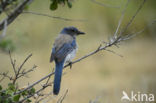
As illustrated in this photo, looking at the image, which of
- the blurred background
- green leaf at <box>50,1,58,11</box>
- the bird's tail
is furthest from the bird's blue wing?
the blurred background

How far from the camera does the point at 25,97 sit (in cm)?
341

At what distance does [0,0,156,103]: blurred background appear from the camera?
883cm

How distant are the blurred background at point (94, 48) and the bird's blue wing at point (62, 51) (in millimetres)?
3336

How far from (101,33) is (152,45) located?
1136 millimetres

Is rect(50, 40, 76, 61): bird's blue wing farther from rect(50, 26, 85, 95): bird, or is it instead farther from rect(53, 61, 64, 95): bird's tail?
rect(53, 61, 64, 95): bird's tail

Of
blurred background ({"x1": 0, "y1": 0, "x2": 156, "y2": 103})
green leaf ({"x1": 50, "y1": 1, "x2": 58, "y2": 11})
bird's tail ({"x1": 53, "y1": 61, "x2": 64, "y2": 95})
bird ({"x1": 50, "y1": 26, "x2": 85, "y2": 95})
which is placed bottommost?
blurred background ({"x1": 0, "y1": 0, "x2": 156, "y2": 103})

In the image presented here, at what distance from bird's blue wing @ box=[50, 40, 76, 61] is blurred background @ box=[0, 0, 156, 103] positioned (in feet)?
10.9

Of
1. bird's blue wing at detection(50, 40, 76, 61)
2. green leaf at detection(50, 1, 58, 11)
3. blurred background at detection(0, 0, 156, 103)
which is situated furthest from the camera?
blurred background at detection(0, 0, 156, 103)

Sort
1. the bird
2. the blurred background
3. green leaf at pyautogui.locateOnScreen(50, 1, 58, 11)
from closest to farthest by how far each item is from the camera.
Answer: green leaf at pyautogui.locateOnScreen(50, 1, 58, 11)
the bird
the blurred background

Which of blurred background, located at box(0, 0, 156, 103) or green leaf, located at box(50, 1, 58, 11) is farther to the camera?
blurred background, located at box(0, 0, 156, 103)

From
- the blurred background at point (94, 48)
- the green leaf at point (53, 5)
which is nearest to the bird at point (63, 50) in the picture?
the green leaf at point (53, 5)

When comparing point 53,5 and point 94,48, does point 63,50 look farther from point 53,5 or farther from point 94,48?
point 94,48

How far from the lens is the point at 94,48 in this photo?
9961mm

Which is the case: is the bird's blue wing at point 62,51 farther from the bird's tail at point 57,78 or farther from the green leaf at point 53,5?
the green leaf at point 53,5
